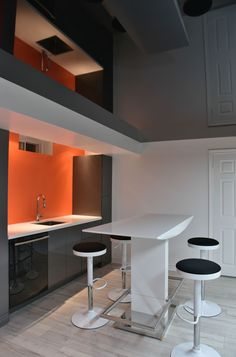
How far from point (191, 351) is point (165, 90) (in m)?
4.08

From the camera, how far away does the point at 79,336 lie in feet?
8.14

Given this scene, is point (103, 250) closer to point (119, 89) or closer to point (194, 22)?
point (119, 89)

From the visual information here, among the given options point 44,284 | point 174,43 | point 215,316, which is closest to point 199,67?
point 174,43

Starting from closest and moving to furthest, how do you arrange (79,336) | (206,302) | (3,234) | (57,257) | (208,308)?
(79,336) < (3,234) < (208,308) < (206,302) < (57,257)

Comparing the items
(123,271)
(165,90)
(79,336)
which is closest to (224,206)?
(123,271)

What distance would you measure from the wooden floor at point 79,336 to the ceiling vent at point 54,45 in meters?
3.70

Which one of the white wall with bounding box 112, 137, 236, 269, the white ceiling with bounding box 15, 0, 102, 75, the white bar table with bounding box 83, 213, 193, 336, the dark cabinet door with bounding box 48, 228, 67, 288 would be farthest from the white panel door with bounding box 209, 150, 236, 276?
the white ceiling with bounding box 15, 0, 102, 75

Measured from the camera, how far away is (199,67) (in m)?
4.50

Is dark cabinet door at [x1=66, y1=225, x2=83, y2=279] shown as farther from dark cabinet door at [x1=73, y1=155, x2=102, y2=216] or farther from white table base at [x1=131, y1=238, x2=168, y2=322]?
white table base at [x1=131, y1=238, x2=168, y2=322]

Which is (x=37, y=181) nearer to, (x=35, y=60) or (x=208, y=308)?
(x=35, y=60)

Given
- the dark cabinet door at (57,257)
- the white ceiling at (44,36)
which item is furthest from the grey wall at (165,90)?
the dark cabinet door at (57,257)

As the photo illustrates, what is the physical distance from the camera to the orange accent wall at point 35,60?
3.78 metres

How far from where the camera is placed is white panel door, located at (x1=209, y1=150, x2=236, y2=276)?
168 inches

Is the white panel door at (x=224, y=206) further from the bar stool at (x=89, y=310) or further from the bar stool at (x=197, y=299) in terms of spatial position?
the bar stool at (x=89, y=310)
